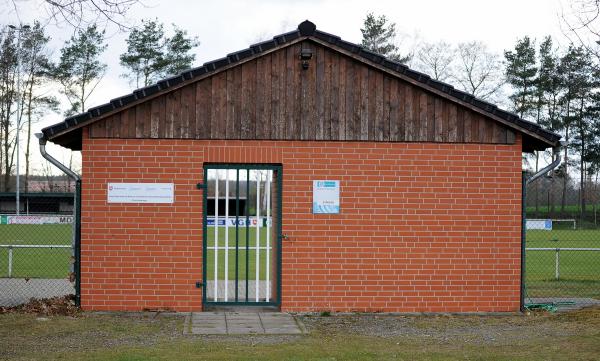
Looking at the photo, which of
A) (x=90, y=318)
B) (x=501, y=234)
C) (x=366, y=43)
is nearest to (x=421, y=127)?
(x=501, y=234)

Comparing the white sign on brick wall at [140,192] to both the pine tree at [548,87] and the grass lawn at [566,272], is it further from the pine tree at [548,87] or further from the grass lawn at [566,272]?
the pine tree at [548,87]

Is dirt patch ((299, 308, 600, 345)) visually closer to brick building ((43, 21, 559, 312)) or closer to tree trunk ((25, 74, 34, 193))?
brick building ((43, 21, 559, 312))

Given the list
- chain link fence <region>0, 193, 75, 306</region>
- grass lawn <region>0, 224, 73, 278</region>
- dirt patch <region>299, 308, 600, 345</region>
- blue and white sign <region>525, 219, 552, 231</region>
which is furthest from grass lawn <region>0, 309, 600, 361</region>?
blue and white sign <region>525, 219, 552, 231</region>

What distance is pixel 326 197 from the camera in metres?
13.2

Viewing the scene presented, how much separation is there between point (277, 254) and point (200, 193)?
1544 millimetres

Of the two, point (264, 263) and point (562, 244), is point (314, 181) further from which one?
point (562, 244)

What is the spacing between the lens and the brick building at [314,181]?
1288cm

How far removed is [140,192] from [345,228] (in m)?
3.25

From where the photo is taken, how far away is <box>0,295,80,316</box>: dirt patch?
12.6m

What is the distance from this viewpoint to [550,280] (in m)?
20.4

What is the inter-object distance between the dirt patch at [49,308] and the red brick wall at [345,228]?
0.34m

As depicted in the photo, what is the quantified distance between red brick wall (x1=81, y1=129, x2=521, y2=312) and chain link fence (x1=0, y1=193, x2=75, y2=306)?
3.75 ft

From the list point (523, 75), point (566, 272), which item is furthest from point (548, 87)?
point (566, 272)

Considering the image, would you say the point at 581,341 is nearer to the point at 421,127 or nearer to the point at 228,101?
the point at 421,127
